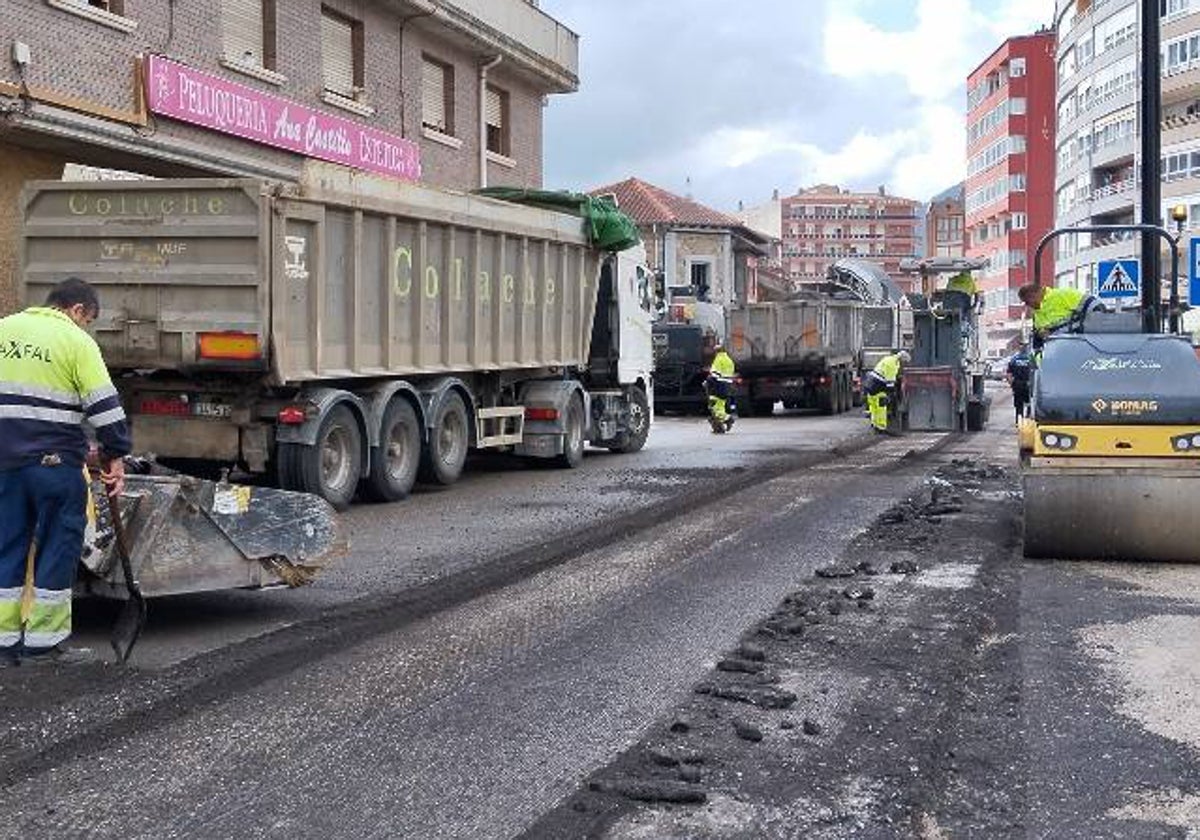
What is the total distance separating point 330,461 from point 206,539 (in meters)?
4.80

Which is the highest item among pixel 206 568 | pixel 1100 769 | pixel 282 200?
pixel 282 200

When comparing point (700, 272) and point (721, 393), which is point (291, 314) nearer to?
point (721, 393)

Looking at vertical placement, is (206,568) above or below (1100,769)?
above

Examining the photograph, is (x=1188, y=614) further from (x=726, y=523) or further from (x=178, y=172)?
(x=178, y=172)

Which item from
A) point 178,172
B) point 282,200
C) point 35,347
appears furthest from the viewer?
point 178,172

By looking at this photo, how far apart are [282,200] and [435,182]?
11668 millimetres

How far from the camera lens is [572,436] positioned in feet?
53.2

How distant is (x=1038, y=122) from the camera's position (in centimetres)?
8831

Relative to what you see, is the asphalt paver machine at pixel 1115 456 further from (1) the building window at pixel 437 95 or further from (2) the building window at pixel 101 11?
(1) the building window at pixel 437 95

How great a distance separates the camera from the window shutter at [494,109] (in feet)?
79.8

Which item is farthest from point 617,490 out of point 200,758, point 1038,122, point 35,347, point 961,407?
point 1038,122

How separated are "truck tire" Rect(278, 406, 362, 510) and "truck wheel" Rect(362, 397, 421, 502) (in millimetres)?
259

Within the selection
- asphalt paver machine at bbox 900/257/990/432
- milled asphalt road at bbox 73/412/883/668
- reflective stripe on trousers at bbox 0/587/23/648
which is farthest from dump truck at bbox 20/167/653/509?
asphalt paver machine at bbox 900/257/990/432

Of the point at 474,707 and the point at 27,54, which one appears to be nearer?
the point at 474,707
